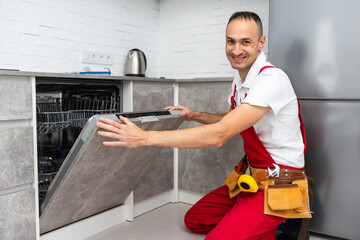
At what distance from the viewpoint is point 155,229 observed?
2623 millimetres

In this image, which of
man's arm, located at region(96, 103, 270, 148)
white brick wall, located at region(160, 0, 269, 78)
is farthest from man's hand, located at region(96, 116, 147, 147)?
white brick wall, located at region(160, 0, 269, 78)

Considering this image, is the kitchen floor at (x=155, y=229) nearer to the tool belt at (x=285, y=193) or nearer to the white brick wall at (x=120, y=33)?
the tool belt at (x=285, y=193)

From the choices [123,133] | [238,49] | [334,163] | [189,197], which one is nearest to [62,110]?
[123,133]

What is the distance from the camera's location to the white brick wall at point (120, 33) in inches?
100

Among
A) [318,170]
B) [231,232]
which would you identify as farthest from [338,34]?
[231,232]

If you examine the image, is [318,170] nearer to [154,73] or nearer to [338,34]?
[338,34]

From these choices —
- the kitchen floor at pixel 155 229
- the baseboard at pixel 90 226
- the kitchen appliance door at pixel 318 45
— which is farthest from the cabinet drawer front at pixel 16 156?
the kitchen appliance door at pixel 318 45

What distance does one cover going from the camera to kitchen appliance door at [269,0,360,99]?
219cm

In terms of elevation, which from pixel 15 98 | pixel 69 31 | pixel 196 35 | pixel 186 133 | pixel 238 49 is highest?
pixel 196 35

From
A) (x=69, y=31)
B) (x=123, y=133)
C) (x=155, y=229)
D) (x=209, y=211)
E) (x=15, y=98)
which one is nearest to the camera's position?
(x=123, y=133)

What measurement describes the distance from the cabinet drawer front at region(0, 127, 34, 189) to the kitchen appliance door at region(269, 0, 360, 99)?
5.73 feet

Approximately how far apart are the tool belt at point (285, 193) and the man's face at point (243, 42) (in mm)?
654

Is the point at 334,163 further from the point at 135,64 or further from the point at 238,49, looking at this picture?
the point at 135,64

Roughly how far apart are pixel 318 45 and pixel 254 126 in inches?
32.3
